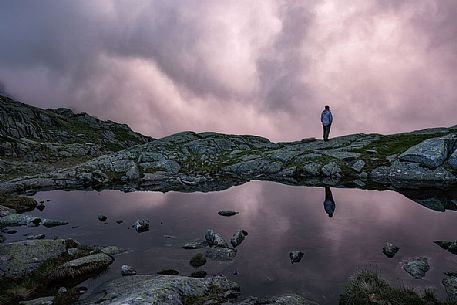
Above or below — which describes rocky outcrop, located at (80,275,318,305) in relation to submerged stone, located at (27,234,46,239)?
below

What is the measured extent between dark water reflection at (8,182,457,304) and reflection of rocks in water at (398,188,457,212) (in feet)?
3.87

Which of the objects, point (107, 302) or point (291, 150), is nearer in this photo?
point (107, 302)

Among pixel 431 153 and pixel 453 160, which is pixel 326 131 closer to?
pixel 431 153

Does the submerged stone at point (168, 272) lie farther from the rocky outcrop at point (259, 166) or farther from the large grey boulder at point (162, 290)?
the rocky outcrop at point (259, 166)

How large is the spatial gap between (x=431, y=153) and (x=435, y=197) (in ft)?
39.4

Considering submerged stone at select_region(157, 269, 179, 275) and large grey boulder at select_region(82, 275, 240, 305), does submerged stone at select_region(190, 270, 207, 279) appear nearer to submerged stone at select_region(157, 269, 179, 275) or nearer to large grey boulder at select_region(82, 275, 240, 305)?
submerged stone at select_region(157, 269, 179, 275)

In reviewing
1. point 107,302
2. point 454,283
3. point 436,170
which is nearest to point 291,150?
point 436,170

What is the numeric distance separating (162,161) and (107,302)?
144ft

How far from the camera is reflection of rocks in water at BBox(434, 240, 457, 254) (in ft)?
65.4

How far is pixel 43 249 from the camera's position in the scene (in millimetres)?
20953

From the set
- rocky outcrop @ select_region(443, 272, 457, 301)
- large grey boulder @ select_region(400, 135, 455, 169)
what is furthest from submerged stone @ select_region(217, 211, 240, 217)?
large grey boulder @ select_region(400, 135, 455, 169)

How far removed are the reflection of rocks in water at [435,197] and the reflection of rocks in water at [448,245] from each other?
8.77 meters

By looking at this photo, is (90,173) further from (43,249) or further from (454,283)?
(454,283)

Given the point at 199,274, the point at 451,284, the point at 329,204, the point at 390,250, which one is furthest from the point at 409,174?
the point at 199,274
